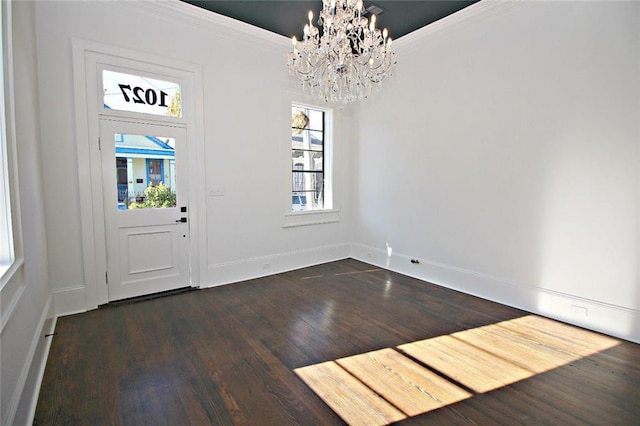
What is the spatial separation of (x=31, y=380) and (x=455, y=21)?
17.1 feet

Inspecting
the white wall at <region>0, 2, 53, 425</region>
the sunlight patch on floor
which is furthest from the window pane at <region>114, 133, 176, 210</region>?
the sunlight patch on floor

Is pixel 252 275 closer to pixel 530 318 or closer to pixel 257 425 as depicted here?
pixel 257 425

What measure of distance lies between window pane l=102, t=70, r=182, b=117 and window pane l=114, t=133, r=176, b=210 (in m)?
0.32

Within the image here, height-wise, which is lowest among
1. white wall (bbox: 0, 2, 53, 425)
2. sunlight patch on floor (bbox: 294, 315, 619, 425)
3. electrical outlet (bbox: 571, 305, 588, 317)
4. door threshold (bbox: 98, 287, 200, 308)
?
sunlight patch on floor (bbox: 294, 315, 619, 425)

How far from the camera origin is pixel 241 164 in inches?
173

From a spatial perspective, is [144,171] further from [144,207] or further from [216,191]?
[216,191]

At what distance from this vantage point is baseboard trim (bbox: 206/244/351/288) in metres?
4.26

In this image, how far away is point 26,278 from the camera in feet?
6.86

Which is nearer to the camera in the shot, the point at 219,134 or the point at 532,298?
the point at 532,298

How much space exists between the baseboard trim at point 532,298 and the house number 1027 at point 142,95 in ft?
12.4

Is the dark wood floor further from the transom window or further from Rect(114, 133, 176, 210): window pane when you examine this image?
the transom window

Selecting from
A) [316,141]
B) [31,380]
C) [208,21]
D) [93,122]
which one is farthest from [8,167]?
[316,141]

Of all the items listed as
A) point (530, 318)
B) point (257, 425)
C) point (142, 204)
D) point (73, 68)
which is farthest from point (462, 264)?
point (73, 68)

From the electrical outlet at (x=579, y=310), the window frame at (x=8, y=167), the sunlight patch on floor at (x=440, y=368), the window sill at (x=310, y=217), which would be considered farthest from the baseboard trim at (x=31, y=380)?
the electrical outlet at (x=579, y=310)
